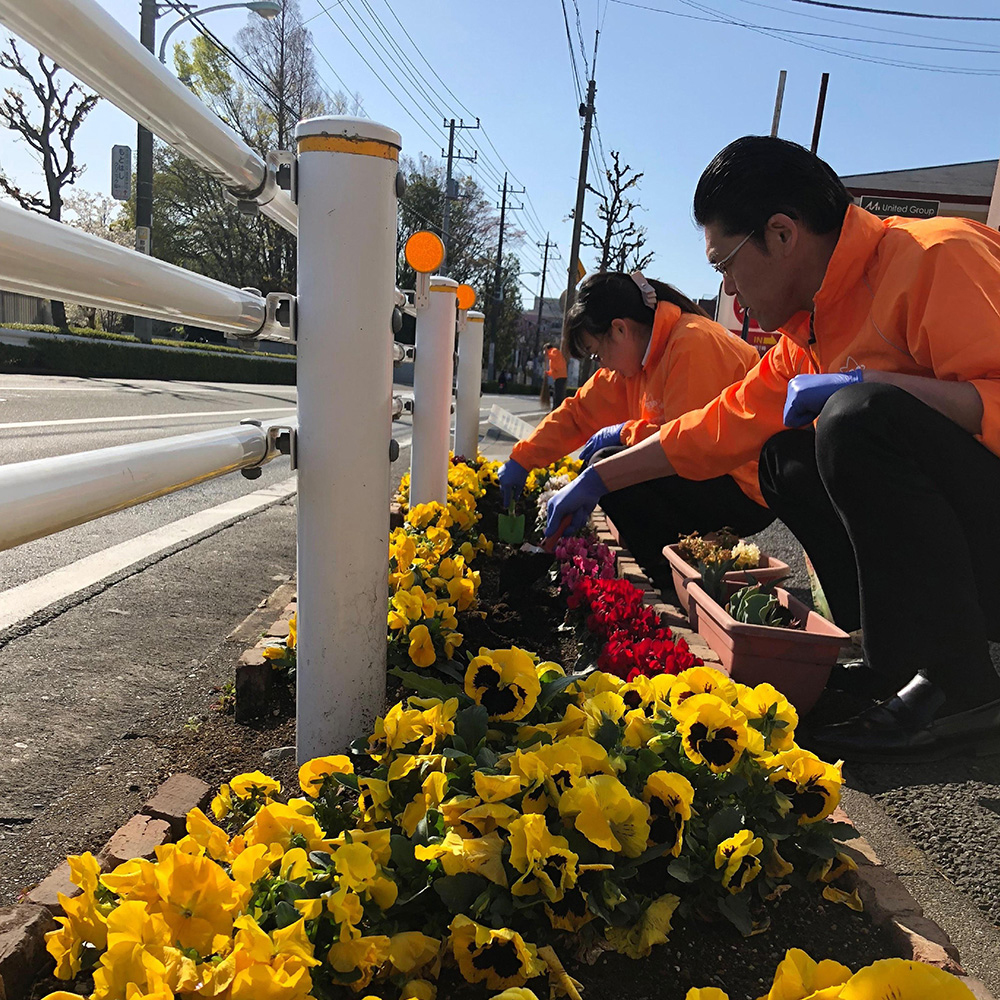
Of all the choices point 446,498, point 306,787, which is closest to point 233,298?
point 306,787

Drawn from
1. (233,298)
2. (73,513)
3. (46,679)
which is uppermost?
(233,298)

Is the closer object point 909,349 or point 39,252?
point 39,252

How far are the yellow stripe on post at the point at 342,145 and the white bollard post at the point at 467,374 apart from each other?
3.28m

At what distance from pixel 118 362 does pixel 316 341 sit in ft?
62.6

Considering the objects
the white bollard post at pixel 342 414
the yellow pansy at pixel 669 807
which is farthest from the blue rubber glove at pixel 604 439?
the yellow pansy at pixel 669 807

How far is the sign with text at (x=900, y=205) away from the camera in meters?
10.8

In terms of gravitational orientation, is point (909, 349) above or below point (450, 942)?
above

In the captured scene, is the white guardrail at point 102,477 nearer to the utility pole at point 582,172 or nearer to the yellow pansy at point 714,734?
the yellow pansy at point 714,734

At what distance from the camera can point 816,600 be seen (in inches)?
115

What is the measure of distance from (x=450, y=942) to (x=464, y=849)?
0.10 metres

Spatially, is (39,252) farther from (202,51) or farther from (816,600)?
(202,51)

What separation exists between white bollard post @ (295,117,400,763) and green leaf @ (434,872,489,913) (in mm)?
552

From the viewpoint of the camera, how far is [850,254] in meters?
2.04

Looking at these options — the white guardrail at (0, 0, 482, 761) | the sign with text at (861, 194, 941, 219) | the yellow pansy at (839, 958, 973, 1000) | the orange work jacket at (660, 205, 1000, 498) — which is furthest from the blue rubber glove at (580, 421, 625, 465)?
the sign with text at (861, 194, 941, 219)
